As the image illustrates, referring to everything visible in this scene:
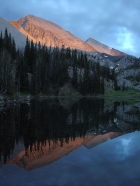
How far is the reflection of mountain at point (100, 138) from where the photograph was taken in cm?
1550

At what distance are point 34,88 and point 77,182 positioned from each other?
90883mm

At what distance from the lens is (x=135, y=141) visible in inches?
674

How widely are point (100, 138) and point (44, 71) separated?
98.4 meters

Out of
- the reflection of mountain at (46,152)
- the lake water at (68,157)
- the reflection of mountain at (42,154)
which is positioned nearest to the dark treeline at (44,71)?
the lake water at (68,157)

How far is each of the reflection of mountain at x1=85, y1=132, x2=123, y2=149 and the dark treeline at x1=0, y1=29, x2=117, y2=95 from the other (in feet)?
158

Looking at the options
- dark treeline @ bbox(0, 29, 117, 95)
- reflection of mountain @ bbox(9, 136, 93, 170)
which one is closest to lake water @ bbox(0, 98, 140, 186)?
reflection of mountain @ bbox(9, 136, 93, 170)

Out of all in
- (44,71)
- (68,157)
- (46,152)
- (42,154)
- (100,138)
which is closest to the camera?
(68,157)

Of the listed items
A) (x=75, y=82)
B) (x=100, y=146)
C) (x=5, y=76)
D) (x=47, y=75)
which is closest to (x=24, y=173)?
(x=100, y=146)

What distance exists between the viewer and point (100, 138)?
17781 millimetres

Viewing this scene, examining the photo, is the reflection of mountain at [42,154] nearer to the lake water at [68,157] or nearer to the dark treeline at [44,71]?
the lake water at [68,157]

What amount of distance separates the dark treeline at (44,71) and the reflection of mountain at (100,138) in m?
48.2

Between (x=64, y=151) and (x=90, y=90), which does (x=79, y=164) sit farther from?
(x=90, y=90)

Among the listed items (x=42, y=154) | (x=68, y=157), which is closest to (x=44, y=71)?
(x=42, y=154)

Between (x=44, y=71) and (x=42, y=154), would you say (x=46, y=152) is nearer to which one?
(x=42, y=154)
